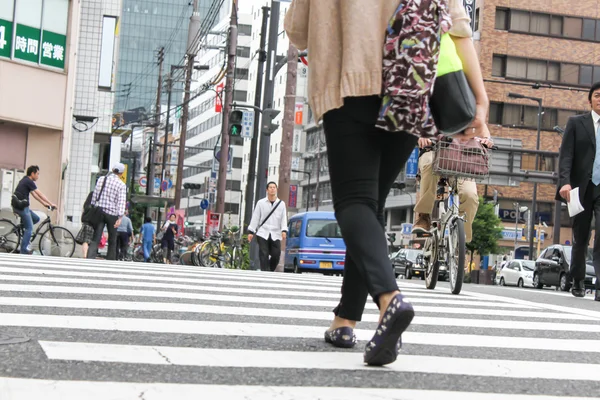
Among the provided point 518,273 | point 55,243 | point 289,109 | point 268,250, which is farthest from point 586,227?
point 518,273

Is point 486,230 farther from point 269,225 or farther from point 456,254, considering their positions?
point 456,254

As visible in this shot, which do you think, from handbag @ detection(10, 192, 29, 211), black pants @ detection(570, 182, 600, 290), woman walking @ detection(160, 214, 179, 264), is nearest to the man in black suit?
black pants @ detection(570, 182, 600, 290)

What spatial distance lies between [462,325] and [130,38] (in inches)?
7086

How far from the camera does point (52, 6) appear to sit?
Answer: 24797mm

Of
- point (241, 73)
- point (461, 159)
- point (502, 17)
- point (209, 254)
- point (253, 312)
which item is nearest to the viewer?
point (253, 312)

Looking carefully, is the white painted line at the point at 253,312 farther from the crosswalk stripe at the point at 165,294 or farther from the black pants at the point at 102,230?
the black pants at the point at 102,230

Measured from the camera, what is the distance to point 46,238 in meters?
17.8

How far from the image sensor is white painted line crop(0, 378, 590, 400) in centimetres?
274

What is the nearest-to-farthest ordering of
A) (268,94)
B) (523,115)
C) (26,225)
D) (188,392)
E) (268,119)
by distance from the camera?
1. (188,392)
2. (26,225)
3. (268,119)
4. (268,94)
5. (523,115)

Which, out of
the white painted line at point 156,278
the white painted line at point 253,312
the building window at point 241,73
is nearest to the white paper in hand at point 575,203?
the white painted line at point 156,278

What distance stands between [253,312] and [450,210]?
4.36m

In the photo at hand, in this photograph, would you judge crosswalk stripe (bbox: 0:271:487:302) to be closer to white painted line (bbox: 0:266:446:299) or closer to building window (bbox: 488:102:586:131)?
white painted line (bbox: 0:266:446:299)

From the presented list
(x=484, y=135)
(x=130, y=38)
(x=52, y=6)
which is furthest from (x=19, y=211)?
(x=130, y=38)

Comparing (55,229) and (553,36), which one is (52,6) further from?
(553,36)
